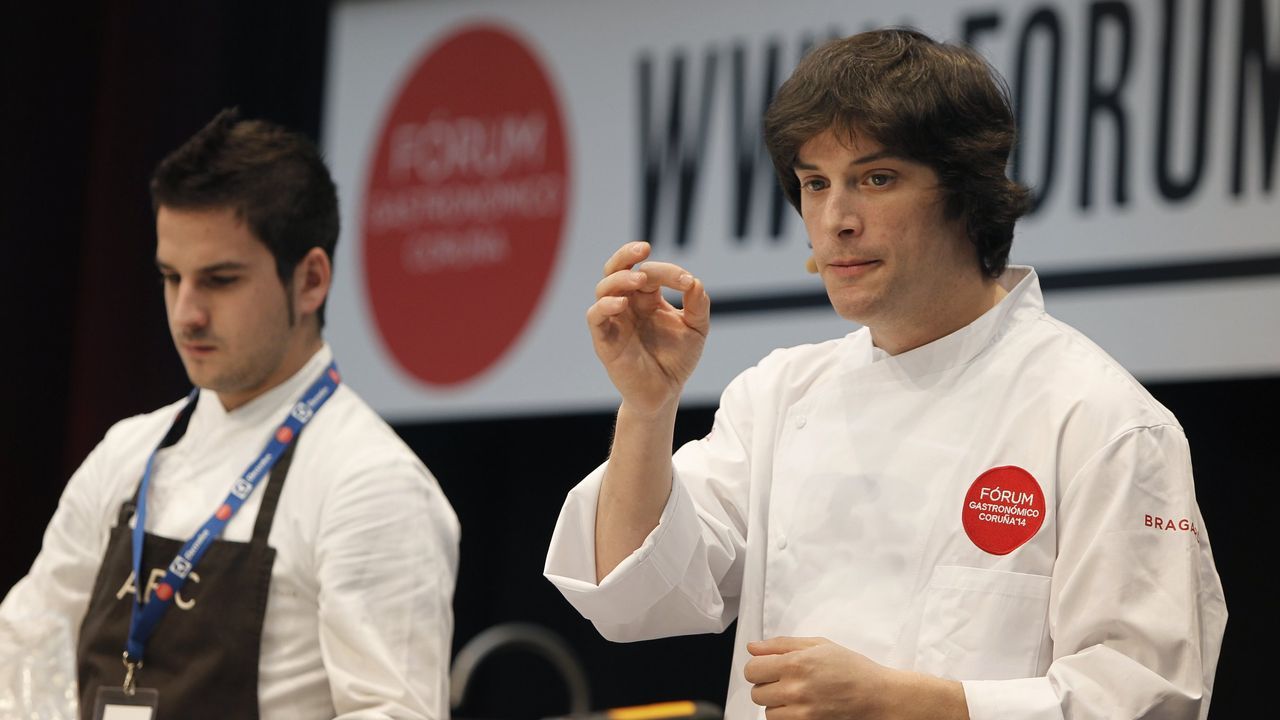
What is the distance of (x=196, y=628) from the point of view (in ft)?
7.27

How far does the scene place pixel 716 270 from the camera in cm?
352

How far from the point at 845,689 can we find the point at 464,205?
2687mm

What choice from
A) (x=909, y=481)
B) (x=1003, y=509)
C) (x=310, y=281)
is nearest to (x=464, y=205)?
(x=310, y=281)

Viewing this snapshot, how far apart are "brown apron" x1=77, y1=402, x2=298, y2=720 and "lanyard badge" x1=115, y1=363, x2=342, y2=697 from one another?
0.01 meters

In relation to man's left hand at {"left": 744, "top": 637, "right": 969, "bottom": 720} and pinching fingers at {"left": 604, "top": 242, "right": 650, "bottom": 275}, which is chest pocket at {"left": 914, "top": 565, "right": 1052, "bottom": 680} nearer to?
man's left hand at {"left": 744, "top": 637, "right": 969, "bottom": 720}

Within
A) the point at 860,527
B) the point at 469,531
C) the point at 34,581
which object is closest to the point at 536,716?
the point at 469,531

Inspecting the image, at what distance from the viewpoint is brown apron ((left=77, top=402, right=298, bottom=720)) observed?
2.18 m

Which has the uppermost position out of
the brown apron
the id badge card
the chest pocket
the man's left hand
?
the chest pocket

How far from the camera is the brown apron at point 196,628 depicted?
7.16 ft

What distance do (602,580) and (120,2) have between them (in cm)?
324

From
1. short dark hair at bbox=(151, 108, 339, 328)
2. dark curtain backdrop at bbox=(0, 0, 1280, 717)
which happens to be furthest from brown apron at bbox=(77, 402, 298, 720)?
dark curtain backdrop at bbox=(0, 0, 1280, 717)

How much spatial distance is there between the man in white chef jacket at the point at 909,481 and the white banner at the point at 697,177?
1.36 m

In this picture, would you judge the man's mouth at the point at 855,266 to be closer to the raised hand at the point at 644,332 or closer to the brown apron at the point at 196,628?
the raised hand at the point at 644,332

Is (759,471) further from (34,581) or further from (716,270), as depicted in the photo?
(716,270)
